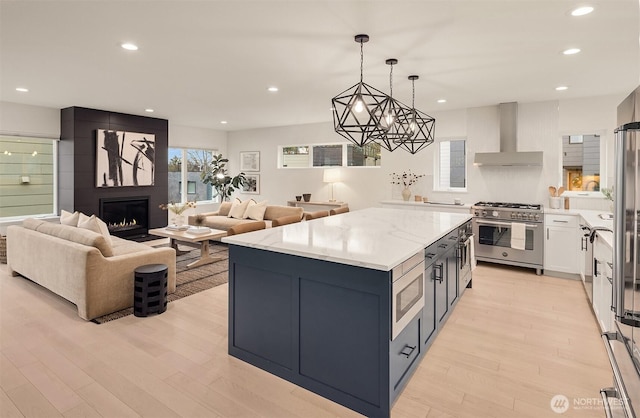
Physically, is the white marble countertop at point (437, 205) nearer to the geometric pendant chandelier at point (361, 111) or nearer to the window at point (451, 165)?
the window at point (451, 165)

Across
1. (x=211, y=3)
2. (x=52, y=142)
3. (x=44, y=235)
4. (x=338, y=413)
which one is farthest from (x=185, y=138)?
(x=338, y=413)

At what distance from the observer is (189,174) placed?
29.7 ft

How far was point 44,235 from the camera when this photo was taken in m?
4.00

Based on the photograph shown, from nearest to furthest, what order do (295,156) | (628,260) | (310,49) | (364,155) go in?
(628,260) < (310,49) < (364,155) < (295,156)

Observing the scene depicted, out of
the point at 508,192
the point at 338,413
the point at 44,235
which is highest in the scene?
the point at 508,192

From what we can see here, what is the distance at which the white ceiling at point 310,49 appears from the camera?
2.63 m

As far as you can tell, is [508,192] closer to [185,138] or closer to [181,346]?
[181,346]

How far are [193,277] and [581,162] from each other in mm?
5938

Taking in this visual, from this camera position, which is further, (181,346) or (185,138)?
→ (185,138)

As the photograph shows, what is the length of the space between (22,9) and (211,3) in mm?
1466

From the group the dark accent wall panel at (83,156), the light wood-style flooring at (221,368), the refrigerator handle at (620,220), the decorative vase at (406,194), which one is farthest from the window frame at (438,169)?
the dark accent wall panel at (83,156)

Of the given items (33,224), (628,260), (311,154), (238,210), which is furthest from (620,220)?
(311,154)

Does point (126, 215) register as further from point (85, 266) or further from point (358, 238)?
point (358, 238)

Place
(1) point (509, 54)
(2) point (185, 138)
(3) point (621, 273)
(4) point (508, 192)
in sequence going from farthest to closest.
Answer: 1. (2) point (185, 138)
2. (4) point (508, 192)
3. (1) point (509, 54)
4. (3) point (621, 273)
